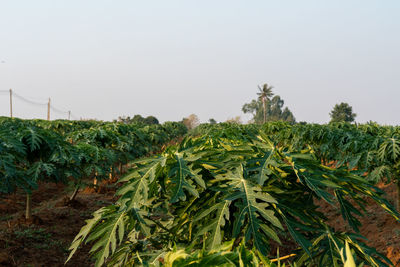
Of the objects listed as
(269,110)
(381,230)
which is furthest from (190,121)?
(381,230)

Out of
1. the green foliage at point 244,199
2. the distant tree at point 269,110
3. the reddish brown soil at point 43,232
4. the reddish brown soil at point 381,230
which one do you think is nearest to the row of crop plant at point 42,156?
the reddish brown soil at point 43,232

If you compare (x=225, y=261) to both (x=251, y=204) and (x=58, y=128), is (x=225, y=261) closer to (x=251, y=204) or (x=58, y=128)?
(x=251, y=204)

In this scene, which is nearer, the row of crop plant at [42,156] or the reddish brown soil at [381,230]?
the row of crop plant at [42,156]

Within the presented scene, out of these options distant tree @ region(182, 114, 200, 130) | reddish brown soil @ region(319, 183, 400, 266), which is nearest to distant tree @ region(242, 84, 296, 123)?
distant tree @ region(182, 114, 200, 130)

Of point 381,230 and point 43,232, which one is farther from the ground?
point 381,230

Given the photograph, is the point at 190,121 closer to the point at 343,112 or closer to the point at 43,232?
the point at 343,112

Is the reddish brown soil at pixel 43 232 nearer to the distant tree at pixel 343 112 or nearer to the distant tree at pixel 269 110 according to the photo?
the distant tree at pixel 343 112

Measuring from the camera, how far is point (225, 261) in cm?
83

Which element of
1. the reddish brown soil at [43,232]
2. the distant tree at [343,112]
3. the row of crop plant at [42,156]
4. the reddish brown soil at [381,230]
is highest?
the distant tree at [343,112]

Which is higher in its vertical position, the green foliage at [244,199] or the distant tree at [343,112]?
the distant tree at [343,112]

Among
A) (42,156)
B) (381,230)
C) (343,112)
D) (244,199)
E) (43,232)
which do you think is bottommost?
(43,232)

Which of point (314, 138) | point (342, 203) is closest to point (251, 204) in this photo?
point (342, 203)

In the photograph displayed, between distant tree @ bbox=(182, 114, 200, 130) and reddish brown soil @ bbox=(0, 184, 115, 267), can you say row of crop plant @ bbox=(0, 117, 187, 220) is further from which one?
distant tree @ bbox=(182, 114, 200, 130)

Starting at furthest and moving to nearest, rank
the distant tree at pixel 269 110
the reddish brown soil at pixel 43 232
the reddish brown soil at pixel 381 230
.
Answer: the distant tree at pixel 269 110 → the reddish brown soil at pixel 381 230 → the reddish brown soil at pixel 43 232
